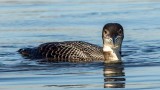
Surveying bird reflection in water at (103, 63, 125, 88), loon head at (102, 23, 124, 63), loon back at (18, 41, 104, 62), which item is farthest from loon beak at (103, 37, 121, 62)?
bird reflection in water at (103, 63, 125, 88)

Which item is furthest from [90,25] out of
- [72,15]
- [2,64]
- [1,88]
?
[1,88]

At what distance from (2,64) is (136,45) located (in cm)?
398

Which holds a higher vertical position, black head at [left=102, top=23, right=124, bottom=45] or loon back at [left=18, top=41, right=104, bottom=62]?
black head at [left=102, top=23, right=124, bottom=45]

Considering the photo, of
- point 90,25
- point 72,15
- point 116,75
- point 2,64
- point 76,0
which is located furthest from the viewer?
point 76,0

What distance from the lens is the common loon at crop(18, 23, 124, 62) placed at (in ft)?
51.2

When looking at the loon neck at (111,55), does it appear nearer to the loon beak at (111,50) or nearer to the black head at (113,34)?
the loon beak at (111,50)

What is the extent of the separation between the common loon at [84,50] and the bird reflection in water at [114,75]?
441mm

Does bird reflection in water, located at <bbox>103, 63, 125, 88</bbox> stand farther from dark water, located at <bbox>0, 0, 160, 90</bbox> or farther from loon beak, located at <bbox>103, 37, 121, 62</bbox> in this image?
loon beak, located at <bbox>103, 37, 121, 62</bbox>

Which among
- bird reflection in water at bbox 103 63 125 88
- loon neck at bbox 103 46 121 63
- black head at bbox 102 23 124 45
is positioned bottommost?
bird reflection in water at bbox 103 63 125 88

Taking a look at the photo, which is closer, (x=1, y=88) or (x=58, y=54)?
(x=1, y=88)

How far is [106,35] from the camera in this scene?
1559cm

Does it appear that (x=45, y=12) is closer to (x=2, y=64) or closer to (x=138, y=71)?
(x=2, y=64)

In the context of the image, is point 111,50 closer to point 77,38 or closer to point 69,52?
point 69,52

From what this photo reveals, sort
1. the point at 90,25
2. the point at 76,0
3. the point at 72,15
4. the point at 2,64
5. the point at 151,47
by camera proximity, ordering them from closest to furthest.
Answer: the point at 2,64
the point at 151,47
the point at 90,25
the point at 72,15
the point at 76,0
